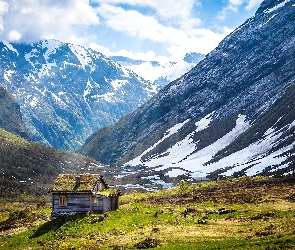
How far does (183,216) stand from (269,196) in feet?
60.6

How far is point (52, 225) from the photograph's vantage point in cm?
5166

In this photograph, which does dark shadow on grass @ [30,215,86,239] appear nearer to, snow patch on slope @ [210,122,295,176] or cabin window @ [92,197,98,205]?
cabin window @ [92,197,98,205]

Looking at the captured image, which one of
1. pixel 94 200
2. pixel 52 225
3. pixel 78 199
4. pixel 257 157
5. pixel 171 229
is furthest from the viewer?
pixel 257 157

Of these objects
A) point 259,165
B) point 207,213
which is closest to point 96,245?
point 207,213

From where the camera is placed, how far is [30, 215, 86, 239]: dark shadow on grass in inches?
1928

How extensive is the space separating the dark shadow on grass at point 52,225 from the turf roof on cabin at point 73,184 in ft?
14.2

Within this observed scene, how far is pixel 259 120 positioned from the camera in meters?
198

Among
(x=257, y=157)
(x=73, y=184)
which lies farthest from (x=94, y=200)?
(x=257, y=157)

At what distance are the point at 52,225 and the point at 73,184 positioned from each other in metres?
8.35

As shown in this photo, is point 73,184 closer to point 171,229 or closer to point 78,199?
point 78,199

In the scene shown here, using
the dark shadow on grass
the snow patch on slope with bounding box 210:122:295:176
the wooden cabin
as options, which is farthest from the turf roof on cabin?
the snow patch on slope with bounding box 210:122:295:176

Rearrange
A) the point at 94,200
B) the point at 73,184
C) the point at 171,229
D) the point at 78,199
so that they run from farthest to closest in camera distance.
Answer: the point at 73,184, the point at 94,200, the point at 78,199, the point at 171,229

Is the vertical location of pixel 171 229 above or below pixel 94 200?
below

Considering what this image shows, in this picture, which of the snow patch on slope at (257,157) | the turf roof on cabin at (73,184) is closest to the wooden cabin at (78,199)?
the turf roof on cabin at (73,184)
